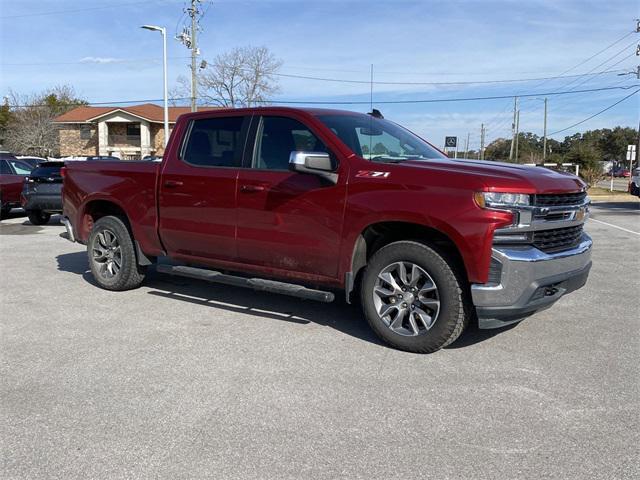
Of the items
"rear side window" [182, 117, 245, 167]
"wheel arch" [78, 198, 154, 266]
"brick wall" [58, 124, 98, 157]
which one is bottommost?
"wheel arch" [78, 198, 154, 266]

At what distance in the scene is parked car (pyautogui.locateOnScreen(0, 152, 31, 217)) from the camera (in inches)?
590

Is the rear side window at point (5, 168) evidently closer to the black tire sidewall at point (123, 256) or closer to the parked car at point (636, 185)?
the black tire sidewall at point (123, 256)

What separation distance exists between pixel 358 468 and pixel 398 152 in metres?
3.19

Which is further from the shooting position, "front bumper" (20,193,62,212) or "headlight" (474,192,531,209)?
"front bumper" (20,193,62,212)

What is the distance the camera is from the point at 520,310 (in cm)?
429

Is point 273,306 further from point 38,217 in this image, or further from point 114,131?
point 114,131

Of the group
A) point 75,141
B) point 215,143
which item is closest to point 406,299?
point 215,143

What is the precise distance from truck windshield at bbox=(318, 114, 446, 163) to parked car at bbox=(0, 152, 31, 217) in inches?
493

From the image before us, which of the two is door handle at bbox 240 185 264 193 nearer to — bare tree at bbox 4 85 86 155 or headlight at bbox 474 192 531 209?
headlight at bbox 474 192 531 209

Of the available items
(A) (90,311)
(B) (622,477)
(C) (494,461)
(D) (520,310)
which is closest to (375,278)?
(D) (520,310)

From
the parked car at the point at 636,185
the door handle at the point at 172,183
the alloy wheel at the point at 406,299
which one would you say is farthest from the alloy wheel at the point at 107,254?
the parked car at the point at 636,185

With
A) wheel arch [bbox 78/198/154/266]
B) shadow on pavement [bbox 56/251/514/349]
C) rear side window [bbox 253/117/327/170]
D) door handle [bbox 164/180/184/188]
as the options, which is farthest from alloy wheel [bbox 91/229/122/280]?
rear side window [bbox 253/117/327/170]

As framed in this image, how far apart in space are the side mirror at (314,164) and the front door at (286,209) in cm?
8

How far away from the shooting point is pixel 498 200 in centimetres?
419
